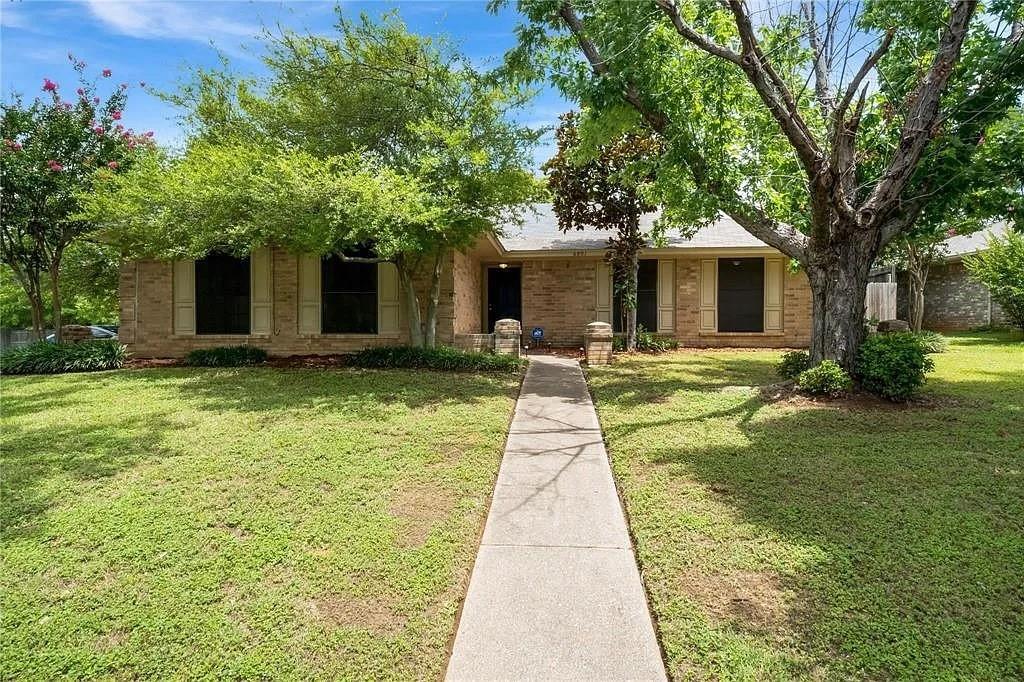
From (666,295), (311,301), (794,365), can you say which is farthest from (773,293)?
(311,301)

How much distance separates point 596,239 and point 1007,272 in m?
11.3

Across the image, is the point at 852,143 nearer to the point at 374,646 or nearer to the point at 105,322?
the point at 374,646

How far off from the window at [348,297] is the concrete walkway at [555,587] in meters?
7.97

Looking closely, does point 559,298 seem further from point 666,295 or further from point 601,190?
point 601,190

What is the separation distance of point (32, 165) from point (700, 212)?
12.6 meters

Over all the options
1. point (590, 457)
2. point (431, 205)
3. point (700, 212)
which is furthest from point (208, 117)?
point (590, 457)

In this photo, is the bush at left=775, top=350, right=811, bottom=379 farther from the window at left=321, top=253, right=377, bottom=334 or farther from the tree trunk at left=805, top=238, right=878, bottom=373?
the window at left=321, top=253, right=377, bottom=334

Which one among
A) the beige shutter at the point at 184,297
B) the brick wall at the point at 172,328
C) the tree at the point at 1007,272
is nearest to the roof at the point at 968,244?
the tree at the point at 1007,272

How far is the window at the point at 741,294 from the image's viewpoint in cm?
1459

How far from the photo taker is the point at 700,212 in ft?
26.3

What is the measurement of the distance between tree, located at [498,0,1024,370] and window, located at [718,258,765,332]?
244 inches

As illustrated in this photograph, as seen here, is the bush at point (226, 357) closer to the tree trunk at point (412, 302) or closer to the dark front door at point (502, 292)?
the tree trunk at point (412, 302)

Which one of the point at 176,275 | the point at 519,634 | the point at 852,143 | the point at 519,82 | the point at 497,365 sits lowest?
the point at 519,634

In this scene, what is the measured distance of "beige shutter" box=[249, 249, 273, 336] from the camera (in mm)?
12188
